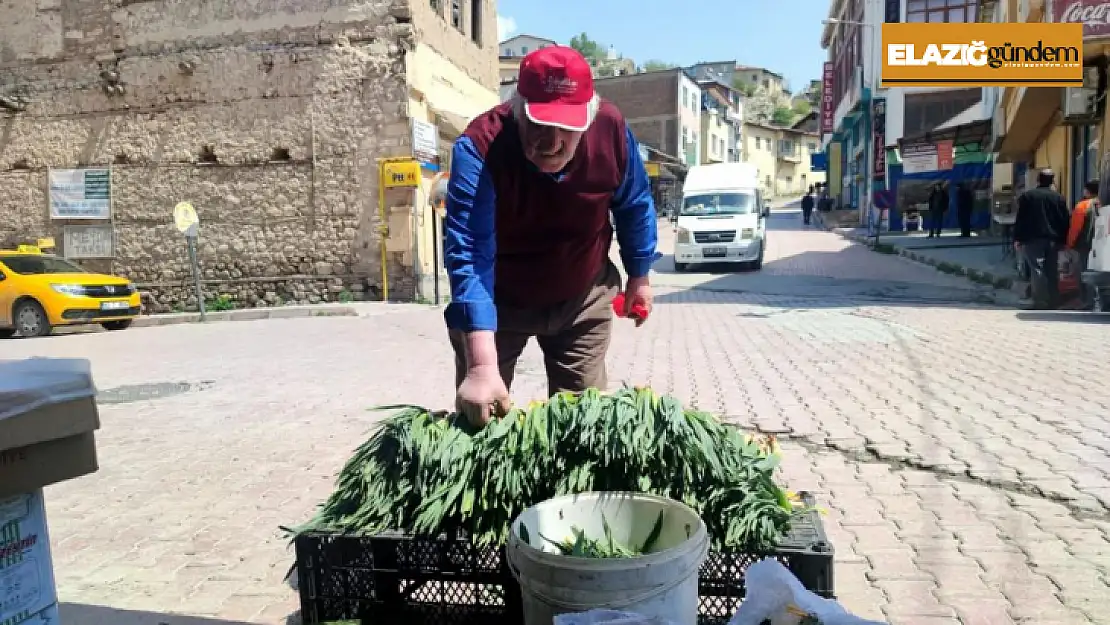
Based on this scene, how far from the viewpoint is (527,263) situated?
282 centimetres

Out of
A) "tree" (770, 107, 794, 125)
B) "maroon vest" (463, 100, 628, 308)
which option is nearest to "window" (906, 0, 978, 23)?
"maroon vest" (463, 100, 628, 308)

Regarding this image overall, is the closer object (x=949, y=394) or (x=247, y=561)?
(x=247, y=561)

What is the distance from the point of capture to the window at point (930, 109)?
2930 cm

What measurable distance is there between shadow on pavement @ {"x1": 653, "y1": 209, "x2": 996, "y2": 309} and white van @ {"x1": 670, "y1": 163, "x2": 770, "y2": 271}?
46 centimetres

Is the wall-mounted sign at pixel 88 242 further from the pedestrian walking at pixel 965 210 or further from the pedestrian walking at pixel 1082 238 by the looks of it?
the pedestrian walking at pixel 965 210

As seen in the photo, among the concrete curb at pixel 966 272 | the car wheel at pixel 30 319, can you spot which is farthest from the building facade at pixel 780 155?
the car wheel at pixel 30 319

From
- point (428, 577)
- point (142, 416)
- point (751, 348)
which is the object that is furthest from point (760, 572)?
point (751, 348)

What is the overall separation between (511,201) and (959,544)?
95.8 inches

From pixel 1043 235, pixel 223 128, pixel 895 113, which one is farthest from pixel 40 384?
pixel 895 113

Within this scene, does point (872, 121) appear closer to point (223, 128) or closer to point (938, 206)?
point (938, 206)

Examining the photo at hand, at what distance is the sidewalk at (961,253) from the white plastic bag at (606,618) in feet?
42.9

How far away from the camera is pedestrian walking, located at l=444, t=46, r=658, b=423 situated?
241cm

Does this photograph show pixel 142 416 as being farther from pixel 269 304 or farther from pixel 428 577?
pixel 269 304

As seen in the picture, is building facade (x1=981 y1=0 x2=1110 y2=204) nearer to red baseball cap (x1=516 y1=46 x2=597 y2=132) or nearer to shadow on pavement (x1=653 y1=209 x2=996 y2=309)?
shadow on pavement (x1=653 y1=209 x2=996 y2=309)
